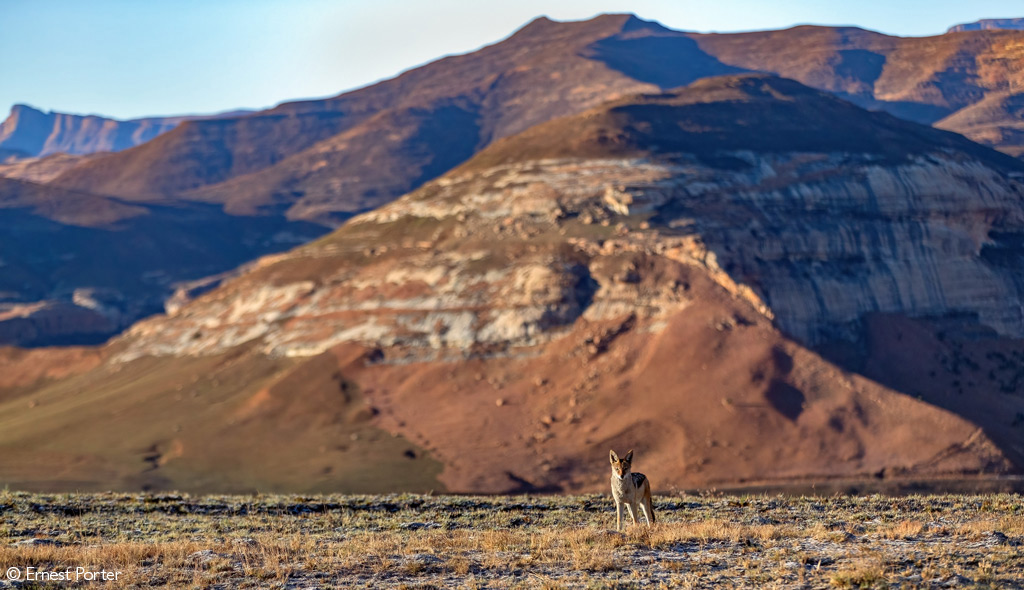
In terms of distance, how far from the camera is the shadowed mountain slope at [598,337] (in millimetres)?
64625

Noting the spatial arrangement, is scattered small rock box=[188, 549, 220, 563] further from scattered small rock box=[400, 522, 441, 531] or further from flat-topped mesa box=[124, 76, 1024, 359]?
flat-topped mesa box=[124, 76, 1024, 359]

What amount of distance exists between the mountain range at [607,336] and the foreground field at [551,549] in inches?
1416

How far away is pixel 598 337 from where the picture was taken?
73188 mm

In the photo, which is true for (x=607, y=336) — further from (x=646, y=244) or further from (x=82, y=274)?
(x=82, y=274)

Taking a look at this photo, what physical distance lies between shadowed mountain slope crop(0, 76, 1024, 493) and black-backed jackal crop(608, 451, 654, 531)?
1587 inches

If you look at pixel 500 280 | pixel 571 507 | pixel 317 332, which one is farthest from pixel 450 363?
pixel 571 507

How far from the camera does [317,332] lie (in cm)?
8462

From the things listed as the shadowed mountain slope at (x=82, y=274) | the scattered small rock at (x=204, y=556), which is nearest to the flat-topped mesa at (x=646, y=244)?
the scattered small rock at (x=204, y=556)

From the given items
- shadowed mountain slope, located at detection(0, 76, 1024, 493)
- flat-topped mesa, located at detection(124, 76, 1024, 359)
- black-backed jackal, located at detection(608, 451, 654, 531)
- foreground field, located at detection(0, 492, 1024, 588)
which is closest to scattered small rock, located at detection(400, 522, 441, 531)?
foreground field, located at detection(0, 492, 1024, 588)

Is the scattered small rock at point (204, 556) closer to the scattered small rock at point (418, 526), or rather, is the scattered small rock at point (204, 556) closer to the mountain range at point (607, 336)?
the scattered small rock at point (418, 526)

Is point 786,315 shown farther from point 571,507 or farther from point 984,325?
point 571,507

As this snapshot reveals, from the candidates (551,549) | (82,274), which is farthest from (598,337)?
(82,274)

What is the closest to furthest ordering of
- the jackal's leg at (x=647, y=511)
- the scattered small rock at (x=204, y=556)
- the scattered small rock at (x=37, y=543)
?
the scattered small rock at (x=204, y=556)
the jackal's leg at (x=647, y=511)
the scattered small rock at (x=37, y=543)

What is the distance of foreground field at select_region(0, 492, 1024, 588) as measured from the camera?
16.8 m
